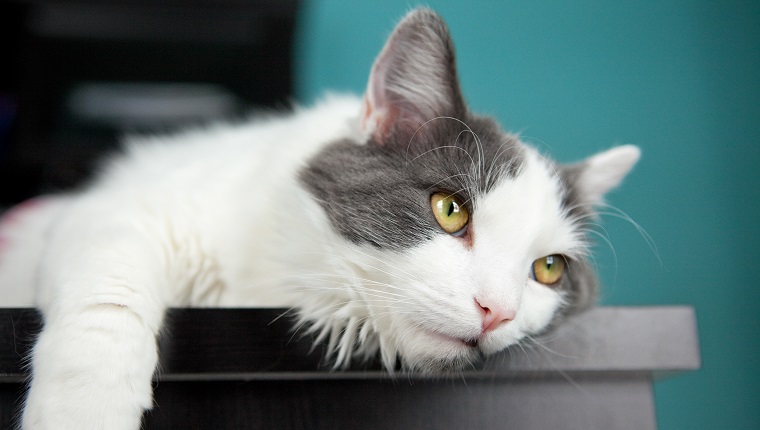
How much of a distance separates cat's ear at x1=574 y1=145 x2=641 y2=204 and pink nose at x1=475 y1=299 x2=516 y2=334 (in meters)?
0.48

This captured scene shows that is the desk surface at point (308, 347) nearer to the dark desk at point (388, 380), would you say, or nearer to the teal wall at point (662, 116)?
the dark desk at point (388, 380)

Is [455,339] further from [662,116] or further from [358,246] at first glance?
[662,116]

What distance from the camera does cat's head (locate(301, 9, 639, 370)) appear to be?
2.90ft

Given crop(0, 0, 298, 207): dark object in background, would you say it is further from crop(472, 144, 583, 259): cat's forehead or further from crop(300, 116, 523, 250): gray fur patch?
crop(472, 144, 583, 259): cat's forehead

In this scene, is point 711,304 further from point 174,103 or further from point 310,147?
point 174,103

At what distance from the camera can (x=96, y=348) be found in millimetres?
755

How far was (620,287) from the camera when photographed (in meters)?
2.11

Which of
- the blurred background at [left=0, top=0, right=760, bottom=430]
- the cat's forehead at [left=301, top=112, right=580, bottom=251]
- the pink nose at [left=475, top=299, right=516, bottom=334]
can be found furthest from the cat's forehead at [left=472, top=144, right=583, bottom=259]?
the blurred background at [left=0, top=0, right=760, bottom=430]

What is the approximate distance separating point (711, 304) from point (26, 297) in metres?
2.10

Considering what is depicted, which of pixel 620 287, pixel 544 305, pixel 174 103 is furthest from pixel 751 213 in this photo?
pixel 174 103

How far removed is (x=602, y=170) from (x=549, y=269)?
31 cm

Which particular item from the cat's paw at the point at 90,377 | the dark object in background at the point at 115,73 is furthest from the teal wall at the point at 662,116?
the cat's paw at the point at 90,377

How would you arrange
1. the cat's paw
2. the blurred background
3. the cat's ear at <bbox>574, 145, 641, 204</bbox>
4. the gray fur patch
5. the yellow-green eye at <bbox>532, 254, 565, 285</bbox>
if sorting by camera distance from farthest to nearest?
1. the blurred background
2. the cat's ear at <bbox>574, 145, 641, 204</bbox>
3. the yellow-green eye at <bbox>532, 254, 565, 285</bbox>
4. the gray fur patch
5. the cat's paw

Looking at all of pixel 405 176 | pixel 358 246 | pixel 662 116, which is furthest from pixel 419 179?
pixel 662 116
